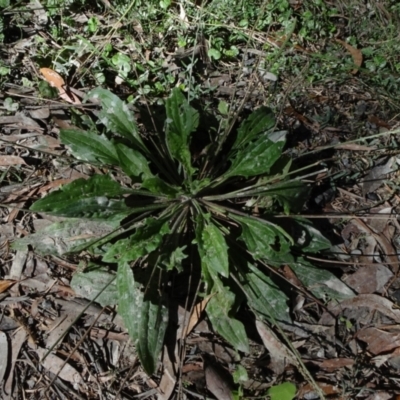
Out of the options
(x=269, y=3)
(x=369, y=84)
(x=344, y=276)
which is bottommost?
(x=344, y=276)

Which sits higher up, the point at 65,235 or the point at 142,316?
the point at 65,235

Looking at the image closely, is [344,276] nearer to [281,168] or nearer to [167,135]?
[281,168]

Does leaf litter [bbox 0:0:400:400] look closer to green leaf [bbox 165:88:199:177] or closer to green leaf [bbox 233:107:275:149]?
green leaf [bbox 233:107:275:149]

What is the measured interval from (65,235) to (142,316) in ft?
1.84

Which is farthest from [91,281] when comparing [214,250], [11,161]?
[11,161]

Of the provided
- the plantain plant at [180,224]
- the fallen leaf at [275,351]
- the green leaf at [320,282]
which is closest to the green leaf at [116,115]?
the plantain plant at [180,224]

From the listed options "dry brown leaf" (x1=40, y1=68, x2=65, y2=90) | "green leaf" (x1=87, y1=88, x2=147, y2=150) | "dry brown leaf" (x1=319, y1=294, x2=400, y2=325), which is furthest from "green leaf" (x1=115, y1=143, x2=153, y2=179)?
"dry brown leaf" (x1=319, y1=294, x2=400, y2=325)

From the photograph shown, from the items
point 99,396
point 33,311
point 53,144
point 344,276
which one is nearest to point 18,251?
point 33,311

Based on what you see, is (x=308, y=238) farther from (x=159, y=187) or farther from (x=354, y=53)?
(x=354, y=53)

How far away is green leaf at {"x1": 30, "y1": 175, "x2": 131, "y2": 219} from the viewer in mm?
2627

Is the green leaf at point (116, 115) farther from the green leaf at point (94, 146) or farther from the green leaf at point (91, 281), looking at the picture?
the green leaf at point (91, 281)

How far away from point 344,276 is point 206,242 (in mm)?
799

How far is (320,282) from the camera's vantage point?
116 inches

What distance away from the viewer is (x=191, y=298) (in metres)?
2.94
